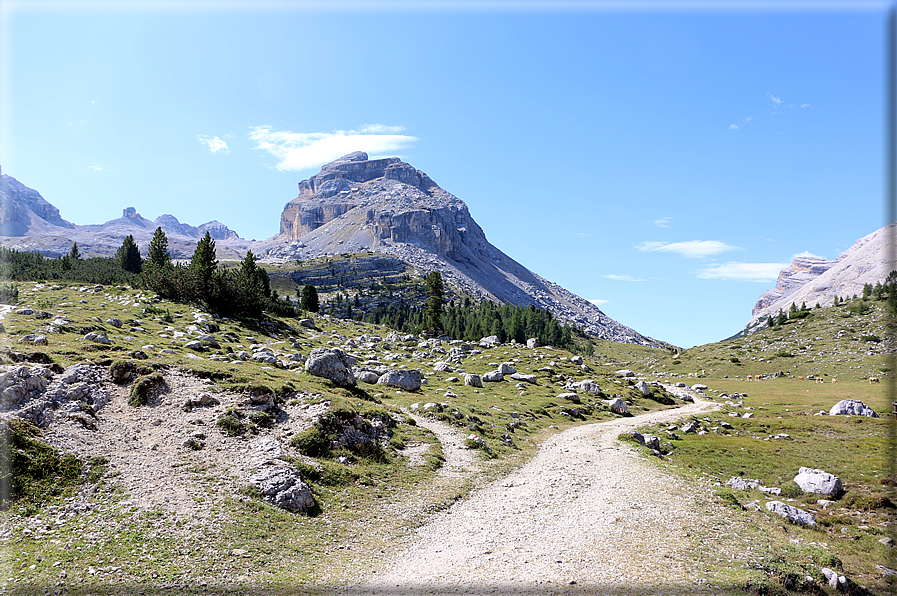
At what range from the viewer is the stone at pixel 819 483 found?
21.9m

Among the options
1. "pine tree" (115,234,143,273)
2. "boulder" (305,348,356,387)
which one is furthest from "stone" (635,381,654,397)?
"pine tree" (115,234,143,273)

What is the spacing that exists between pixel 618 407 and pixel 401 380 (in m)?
30.0

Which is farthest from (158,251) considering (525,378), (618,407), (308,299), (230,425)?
(618,407)

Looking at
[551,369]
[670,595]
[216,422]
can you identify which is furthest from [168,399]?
[551,369]

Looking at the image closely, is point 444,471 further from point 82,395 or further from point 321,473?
point 82,395

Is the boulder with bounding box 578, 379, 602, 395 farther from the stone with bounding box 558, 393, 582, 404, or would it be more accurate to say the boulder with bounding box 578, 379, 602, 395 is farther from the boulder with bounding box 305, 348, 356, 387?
the boulder with bounding box 305, 348, 356, 387

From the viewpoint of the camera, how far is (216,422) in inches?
848

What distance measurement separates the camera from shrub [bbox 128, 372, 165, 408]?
2158cm

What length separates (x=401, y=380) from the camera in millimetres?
46344

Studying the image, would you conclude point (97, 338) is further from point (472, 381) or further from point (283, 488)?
point (472, 381)

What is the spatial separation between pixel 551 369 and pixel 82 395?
64.6 metres

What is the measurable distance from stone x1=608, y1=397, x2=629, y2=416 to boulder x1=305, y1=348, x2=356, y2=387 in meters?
36.6

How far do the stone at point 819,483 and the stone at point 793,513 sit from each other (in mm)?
3897

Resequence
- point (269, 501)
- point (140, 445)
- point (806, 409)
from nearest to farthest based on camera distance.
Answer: point (269, 501)
point (140, 445)
point (806, 409)
